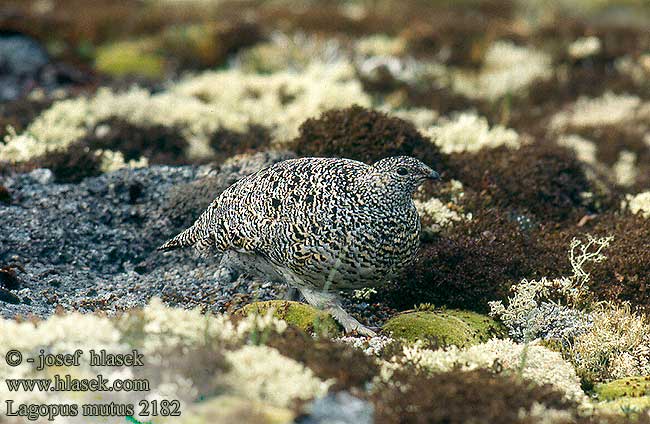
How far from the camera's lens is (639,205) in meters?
8.53

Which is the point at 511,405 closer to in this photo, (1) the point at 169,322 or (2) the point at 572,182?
(1) the point at 169,322

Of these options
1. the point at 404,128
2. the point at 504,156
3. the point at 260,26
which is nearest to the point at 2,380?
the point at 404,128

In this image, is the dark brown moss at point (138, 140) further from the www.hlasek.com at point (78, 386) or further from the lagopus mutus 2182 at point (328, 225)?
the www.hlasek.com at point (78, 386)

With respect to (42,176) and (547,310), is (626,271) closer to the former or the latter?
(547,310)

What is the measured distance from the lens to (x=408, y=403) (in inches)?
160

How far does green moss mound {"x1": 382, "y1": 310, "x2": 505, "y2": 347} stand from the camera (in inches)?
229

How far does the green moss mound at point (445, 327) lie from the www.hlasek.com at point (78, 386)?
2233 mm

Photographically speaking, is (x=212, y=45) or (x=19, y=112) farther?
(x=212, y=45)

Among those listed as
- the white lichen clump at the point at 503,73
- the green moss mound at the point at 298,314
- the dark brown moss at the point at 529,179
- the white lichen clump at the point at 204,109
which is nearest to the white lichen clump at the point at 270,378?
the green moss mound at the point at 298,314

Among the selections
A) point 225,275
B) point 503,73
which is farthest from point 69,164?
point 503,73

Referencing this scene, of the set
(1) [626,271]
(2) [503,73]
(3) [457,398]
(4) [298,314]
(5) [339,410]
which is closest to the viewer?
(5) [339,410]

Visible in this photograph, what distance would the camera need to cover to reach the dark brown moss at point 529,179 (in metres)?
8.55

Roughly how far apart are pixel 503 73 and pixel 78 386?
11.9m

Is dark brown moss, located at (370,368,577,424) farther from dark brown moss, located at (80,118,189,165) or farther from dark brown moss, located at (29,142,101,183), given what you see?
dark brown moss, located at (80,118,189,165)
